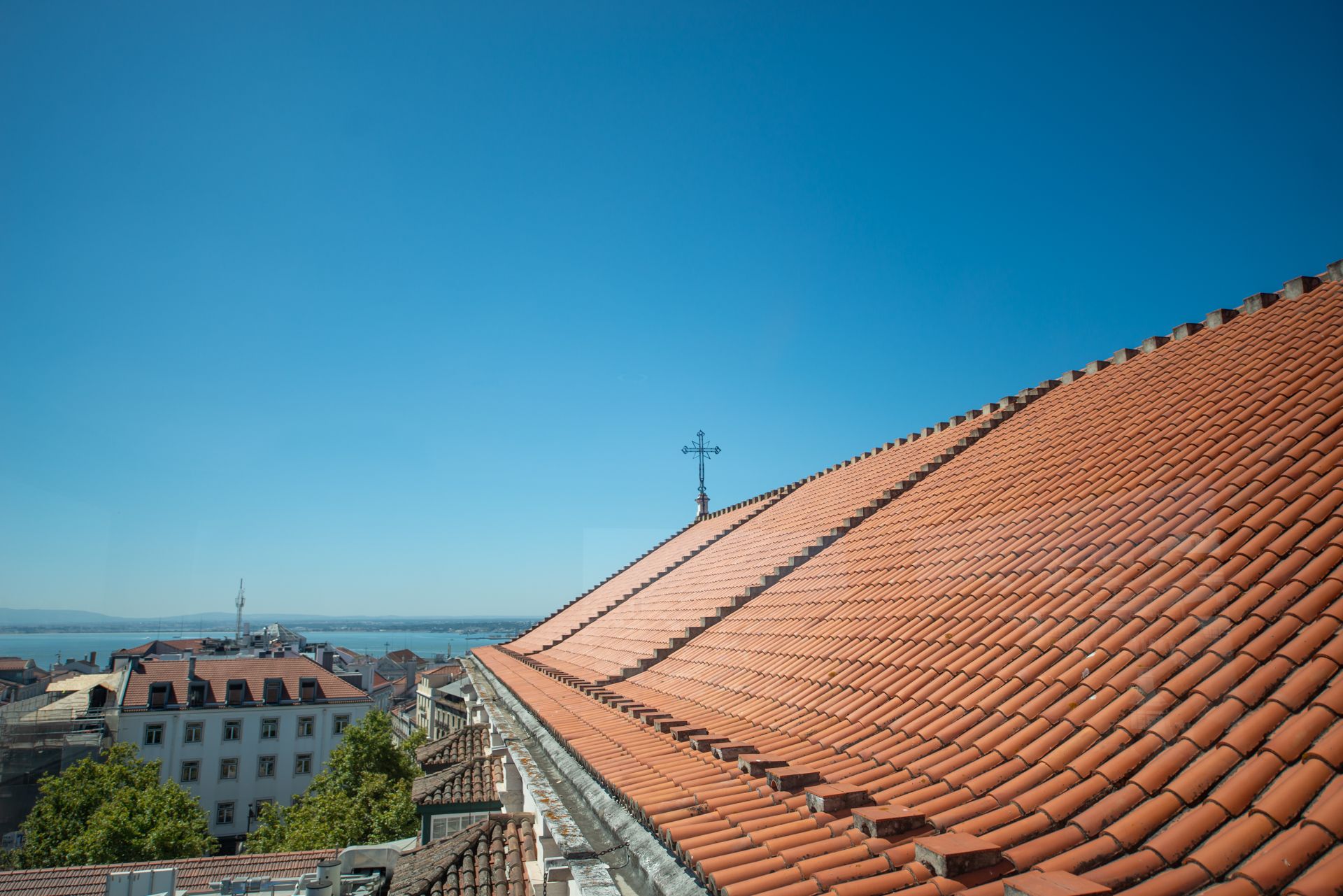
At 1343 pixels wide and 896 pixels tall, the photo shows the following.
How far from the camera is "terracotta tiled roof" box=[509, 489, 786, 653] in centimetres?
1902

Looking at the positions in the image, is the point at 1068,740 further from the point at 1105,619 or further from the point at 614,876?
the point at 614,876

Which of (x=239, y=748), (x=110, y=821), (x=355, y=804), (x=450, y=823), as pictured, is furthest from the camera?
(x=239, y=748)

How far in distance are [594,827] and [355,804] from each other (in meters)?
30.0

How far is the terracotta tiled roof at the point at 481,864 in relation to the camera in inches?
265

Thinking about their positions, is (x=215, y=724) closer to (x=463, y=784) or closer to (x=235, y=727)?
(x=235, y=727)

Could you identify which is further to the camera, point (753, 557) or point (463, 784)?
point (753, 557)

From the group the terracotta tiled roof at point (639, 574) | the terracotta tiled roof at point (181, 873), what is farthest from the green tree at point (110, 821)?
the terracotta tiled roof at point (639, 574)

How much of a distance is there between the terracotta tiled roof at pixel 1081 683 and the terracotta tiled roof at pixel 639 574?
10.7 meters

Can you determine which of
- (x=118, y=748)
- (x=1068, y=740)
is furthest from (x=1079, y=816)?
(x=118, y=748)

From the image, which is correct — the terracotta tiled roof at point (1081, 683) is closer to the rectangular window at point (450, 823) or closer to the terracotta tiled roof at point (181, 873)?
the rectangular window at point (450, 823)

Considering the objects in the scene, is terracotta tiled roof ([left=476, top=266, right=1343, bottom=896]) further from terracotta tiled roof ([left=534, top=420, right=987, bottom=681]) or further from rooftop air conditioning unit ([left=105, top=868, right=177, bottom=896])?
rooftop air conditioning unit ([left=105, top=868, right=177, bottom=896])

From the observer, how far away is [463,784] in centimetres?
1172

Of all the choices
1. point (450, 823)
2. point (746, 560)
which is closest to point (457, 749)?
point (450, 823)

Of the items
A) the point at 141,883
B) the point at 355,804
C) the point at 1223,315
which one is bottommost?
the point at 355,804
